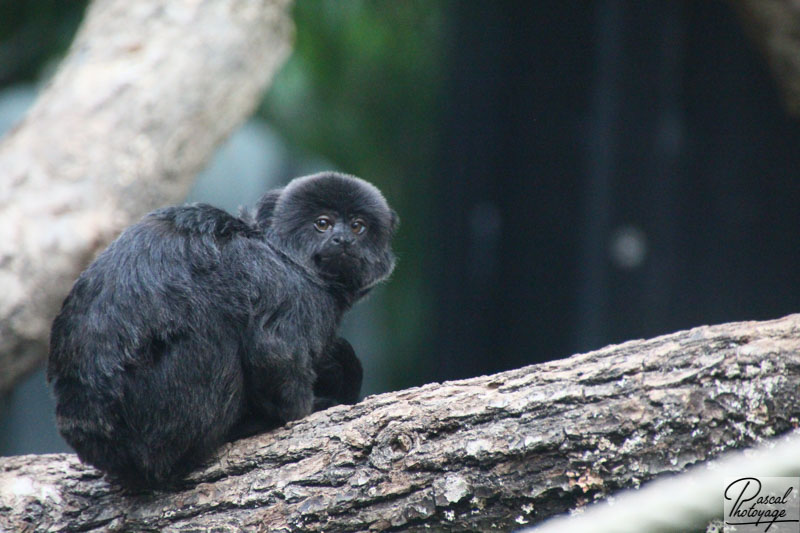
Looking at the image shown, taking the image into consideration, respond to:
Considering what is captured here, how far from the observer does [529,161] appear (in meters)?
7.72

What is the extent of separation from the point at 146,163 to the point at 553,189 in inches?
150

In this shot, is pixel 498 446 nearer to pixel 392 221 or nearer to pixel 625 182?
pixel 392 221

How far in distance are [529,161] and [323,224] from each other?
425 centimetres

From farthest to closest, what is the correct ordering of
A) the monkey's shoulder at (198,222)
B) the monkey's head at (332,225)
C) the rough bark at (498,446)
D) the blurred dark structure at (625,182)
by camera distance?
the blurred dark structure at (625,182)
the monkey's head at (332,225)
the monkey's shoulder at (198,222)
the rough bark at (498,446)

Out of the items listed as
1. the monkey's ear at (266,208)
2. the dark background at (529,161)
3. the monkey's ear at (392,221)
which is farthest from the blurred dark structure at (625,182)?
the monkey's ear at (266,208)

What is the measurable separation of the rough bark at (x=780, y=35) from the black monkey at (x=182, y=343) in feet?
15.3

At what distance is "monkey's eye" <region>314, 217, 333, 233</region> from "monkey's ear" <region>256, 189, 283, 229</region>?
0.70 feet

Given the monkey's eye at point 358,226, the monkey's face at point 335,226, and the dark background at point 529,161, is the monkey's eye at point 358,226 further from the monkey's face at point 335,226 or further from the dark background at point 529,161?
the dark background at point 529,161

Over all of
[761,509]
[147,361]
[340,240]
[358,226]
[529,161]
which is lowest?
[761,509]

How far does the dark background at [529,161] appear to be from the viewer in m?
7.09

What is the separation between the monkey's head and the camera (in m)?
3.75

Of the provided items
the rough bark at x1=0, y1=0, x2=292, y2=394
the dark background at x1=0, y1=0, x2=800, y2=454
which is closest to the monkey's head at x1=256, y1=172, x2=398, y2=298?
the rough bark at x1=0, y1=0, x2=292, y2=394

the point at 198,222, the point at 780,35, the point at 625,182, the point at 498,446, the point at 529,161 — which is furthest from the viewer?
the point at 529,161

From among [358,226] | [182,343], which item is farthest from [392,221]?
[182,343]
